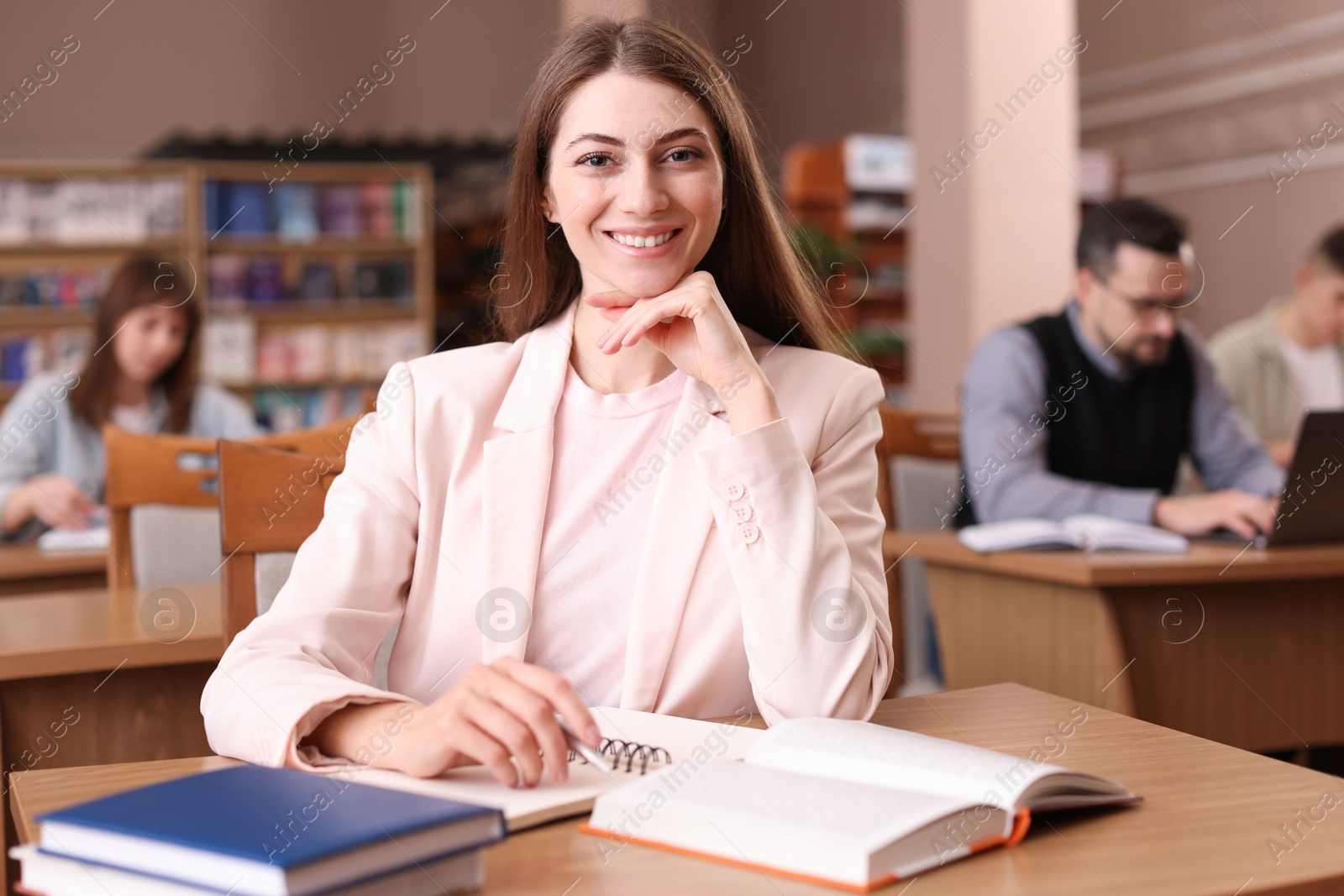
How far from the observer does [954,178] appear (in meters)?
5.39

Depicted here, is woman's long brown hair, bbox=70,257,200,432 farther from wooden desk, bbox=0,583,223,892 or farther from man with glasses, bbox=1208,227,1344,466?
man with glasses, bbox=1208,227,1344,466

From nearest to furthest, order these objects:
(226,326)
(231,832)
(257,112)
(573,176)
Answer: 1. (231,832)
2. (573,176)
3. (226,326)
4. (257,112)

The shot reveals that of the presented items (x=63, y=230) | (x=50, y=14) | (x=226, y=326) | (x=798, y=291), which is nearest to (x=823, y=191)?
(x=226, y=326)

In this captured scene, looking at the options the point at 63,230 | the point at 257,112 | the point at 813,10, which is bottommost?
the point at 63,230

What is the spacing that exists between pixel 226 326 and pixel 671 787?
710 centimetres

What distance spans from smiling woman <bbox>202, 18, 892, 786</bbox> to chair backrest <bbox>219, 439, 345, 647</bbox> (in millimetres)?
205

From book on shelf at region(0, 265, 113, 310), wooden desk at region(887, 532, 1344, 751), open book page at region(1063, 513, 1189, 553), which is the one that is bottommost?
wooden desk at region(887, 532, 1344, 751)

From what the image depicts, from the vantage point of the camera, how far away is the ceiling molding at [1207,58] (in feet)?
21.9

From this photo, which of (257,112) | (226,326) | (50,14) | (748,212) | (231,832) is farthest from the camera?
(257,112)

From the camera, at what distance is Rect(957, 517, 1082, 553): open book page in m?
2.38

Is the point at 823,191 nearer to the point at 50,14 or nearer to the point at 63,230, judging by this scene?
the point at 63,230

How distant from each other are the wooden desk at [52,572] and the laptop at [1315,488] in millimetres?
2379

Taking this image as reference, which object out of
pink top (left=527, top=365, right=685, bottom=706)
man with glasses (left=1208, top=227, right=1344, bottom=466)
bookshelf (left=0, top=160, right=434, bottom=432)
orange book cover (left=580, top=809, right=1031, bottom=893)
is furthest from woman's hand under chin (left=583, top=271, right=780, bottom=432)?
bookshelf (left=0, top=160, right=434, bottom=432)

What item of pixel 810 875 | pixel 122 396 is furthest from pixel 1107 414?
pixel 122 396
